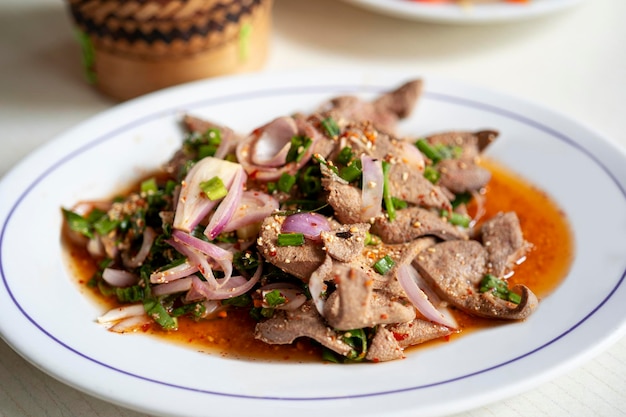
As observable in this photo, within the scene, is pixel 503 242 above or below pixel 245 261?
above

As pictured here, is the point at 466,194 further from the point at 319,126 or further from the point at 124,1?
the point at 124,1

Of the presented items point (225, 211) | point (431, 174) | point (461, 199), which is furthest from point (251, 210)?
point (461, 199)

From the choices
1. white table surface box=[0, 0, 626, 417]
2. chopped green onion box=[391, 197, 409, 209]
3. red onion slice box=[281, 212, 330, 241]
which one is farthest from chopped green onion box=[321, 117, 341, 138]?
white table surface box=[0, 0, 626, 417]

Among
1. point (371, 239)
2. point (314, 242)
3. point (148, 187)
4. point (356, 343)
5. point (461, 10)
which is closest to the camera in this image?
point (356, 343)

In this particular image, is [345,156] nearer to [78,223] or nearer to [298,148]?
[298,148]

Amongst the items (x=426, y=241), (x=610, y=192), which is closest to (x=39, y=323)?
(x=426, y=241)

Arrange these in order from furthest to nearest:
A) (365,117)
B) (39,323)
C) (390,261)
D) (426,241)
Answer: (365,117)
(426,241)
(390,261)
(39,323)

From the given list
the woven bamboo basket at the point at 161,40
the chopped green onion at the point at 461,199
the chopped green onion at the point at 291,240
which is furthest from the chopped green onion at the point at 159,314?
the woven bamboo basket at the point at 161,40
